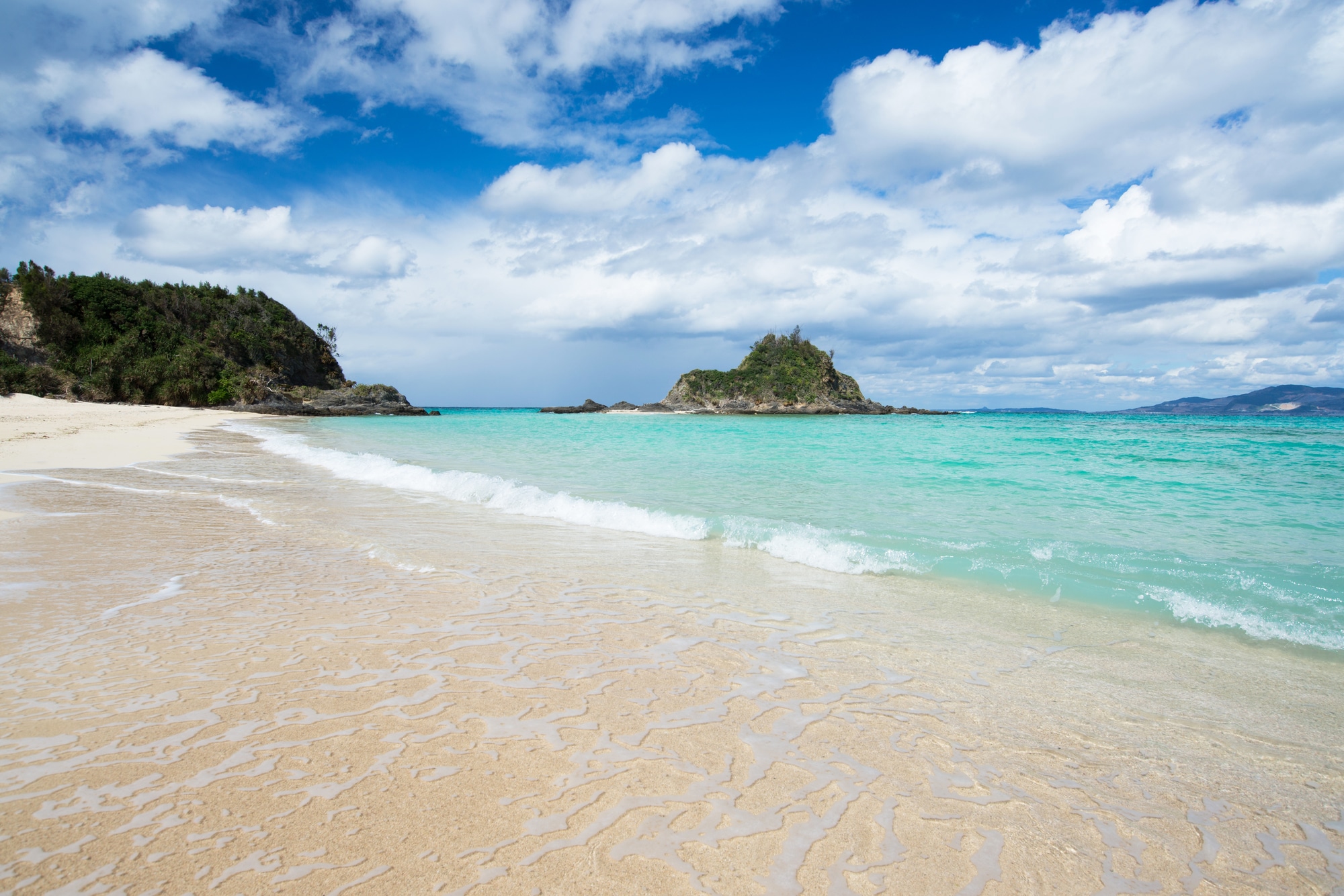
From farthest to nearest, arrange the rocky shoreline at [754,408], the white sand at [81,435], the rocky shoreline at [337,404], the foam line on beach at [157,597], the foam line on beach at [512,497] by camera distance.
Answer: the rocky shoreline at [754,408] → the rocky shoreline at [337,404] → the white sand at [81,435] → the foam line on beach at [512,497] → the foam line on beach at [157,597]

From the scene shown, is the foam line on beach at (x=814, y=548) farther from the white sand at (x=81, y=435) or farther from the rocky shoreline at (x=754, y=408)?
the rocky shoreline at (x=754, y=408)

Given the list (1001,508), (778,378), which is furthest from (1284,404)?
(1001,508)

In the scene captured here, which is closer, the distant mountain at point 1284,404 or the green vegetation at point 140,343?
the green vegetation at point 140,343

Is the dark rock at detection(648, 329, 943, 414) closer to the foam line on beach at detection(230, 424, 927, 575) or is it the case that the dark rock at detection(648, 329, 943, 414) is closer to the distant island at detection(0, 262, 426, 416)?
the distant island at detection(0, 262, 426, 416)

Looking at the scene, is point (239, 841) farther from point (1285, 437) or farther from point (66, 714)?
point (1285, 437)

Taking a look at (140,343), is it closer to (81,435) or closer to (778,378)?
(81,435)

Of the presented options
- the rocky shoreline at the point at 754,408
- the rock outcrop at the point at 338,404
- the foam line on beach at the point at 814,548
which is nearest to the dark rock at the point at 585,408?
the rocky shoreline at the point at 754,408

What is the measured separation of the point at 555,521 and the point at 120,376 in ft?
251

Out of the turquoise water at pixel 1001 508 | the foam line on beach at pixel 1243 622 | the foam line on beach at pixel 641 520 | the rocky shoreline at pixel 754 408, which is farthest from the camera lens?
the rocky shoreline at pixel 754 408

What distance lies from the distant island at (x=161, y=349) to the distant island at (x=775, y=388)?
163 ft

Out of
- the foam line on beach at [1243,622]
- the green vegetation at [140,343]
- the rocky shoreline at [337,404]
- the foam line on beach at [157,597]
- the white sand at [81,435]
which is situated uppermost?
the green vegetation at [140,343]

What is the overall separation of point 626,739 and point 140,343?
299 ft

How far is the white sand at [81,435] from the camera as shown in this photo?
17.4 meters

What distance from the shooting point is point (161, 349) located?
233ft
